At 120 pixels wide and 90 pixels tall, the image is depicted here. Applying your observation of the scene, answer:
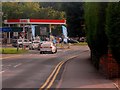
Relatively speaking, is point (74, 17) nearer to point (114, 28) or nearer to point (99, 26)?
point (99, 26)

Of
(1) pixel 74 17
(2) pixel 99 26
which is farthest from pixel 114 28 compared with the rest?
(1) pixel 74 17

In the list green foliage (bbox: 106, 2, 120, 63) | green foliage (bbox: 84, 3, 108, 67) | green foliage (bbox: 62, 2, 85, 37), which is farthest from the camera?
green foliage (bbox: 62, 2, 85, 37)

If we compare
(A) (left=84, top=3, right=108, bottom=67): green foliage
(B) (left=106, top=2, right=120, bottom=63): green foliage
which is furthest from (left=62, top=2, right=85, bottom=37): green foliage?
(B) (left=106, top=2, right=120, bottom=63): green foliage

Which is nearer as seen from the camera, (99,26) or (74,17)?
(99,26)

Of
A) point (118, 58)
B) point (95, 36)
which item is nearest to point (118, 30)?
point (118, 58)

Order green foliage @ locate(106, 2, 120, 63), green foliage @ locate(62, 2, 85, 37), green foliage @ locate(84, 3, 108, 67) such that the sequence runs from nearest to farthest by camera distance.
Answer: green foliage @ locate(106, 2, 120, 63) < green foliage @ locate(84, 3, 108, 67) < green foliage @ locate(62, 2, 85, 37)

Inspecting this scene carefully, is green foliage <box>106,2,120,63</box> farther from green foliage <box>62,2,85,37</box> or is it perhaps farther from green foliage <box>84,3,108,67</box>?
green foliage <box>62,2,85,37</box>

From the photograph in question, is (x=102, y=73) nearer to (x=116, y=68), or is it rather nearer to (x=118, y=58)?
(x=116, y=68)

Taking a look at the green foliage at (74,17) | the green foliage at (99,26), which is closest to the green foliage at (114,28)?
the green foliage at (99,26)

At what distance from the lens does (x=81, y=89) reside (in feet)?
54.9

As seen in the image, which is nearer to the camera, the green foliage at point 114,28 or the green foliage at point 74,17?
the green foliage at point 114,28

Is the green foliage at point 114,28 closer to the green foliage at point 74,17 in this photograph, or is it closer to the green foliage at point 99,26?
the green foliage at point 99,26

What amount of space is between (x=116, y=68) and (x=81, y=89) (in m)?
5.14

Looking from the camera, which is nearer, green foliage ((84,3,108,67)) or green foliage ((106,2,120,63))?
green foliage ((106,2,120,63))
